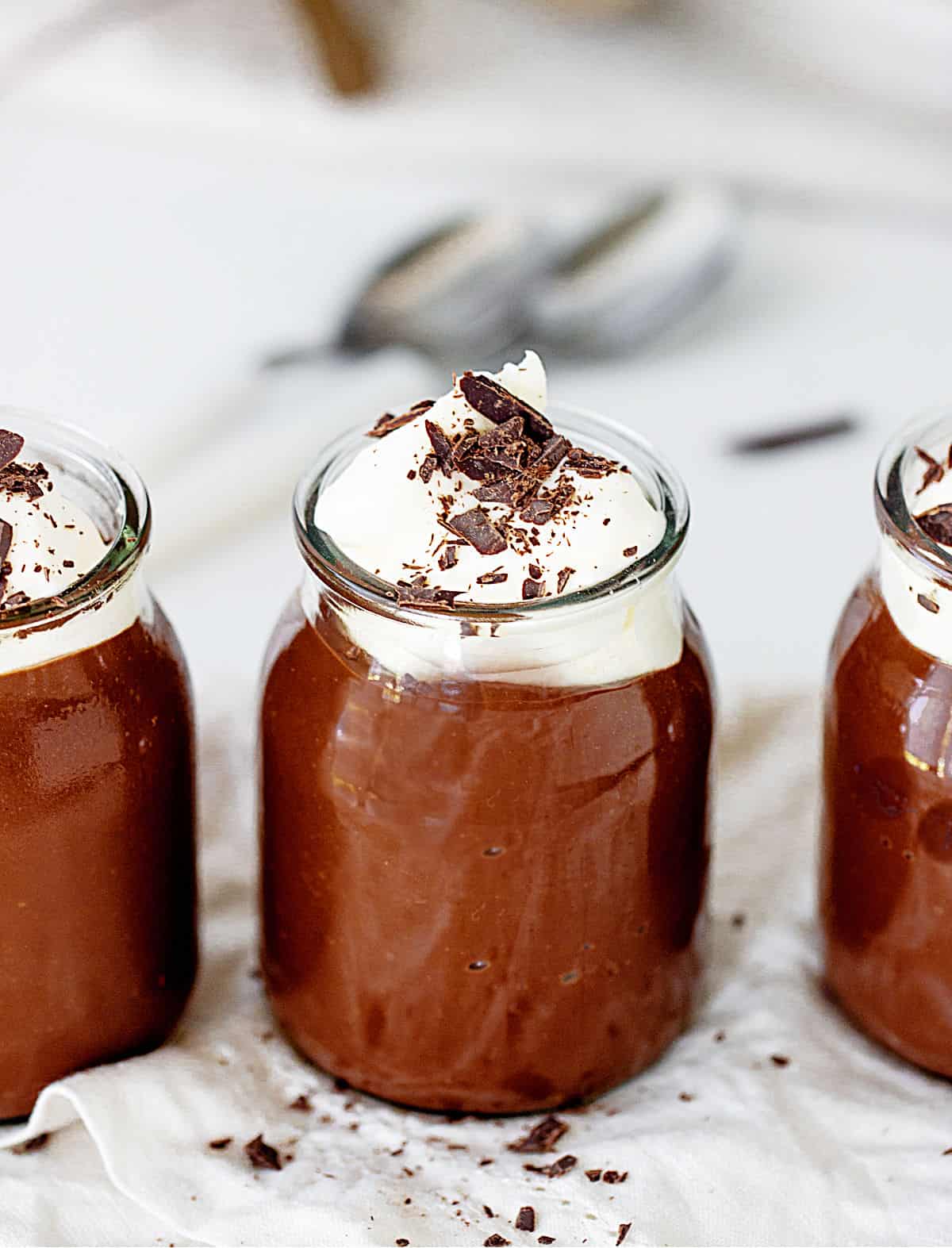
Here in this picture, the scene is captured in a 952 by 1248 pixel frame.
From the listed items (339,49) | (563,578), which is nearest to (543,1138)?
(563,578)

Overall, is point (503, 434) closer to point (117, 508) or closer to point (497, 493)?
point (497, 493)

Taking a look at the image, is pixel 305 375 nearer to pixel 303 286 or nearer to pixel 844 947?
pixel 303 286

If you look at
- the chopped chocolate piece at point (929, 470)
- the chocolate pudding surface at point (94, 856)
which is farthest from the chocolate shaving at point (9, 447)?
the chopped chocolate piece at point (929, 470)

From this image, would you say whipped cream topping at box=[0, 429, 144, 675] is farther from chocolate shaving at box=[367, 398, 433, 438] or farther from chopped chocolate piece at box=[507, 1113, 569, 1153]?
chopped chocolate piece at box=[507, 1113, 569, 1153]

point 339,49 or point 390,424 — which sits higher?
point 390,424

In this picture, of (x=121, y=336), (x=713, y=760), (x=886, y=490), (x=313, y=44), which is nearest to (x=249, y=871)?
(x=713, y=760)
